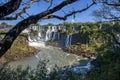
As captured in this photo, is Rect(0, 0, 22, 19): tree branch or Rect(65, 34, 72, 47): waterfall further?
Rect(65, 34, 72, 47): waterfall

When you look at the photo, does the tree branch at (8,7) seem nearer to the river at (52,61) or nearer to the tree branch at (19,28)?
the tree branch at (19,28)

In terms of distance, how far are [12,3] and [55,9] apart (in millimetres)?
673

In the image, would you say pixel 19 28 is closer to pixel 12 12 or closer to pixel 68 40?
pixel 12 12

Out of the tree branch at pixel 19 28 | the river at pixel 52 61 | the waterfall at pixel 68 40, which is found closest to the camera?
the tree branch at pixel 19 28

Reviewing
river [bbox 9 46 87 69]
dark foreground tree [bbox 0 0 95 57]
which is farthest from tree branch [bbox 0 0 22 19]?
river [bbox 9 46 87 69]

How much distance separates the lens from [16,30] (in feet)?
15.7

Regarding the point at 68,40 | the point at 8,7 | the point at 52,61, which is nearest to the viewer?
the point at 8,7

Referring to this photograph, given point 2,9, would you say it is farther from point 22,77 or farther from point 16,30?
point 22,77

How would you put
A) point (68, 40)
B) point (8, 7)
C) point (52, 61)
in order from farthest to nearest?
point (68, 40)
point (52, 61)
point (8, 7)

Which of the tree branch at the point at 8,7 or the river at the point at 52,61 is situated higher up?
the tree branch at the point at 8,7

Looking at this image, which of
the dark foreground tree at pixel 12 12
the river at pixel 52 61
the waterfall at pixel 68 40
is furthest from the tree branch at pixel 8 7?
the waterfall at pixel 68 40

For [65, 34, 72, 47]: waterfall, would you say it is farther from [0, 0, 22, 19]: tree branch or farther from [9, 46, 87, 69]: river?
[0, 0, 22, 19]: tree branch

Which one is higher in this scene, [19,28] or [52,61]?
[19,28]

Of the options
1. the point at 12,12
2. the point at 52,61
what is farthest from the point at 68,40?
the point at 12,12
